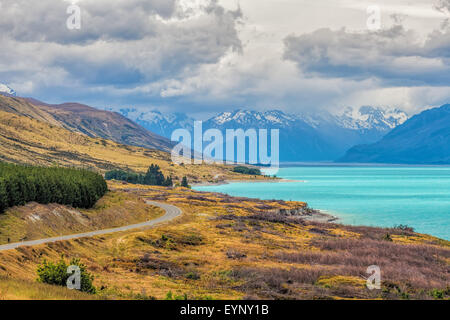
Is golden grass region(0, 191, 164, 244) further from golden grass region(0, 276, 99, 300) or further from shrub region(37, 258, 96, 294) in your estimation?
golden grass region(0, 276, 99, 300)

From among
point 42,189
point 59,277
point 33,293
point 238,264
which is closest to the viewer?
point 33,293

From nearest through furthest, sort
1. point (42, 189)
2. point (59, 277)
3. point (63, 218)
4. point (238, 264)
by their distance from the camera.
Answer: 1. point (59, 277)
2. point (238, 264)
3. point (63, 218)
4. point (42, 189)

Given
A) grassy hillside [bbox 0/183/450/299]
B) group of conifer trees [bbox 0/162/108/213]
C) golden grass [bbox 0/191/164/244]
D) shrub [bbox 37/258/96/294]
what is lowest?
grassy hillside [bbox 0/183/450/299]

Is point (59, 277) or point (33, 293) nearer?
point (33, 293)

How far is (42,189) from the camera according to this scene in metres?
63.2

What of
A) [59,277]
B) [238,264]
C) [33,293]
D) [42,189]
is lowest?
[238,264]

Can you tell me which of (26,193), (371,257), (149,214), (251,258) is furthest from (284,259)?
(149,214)

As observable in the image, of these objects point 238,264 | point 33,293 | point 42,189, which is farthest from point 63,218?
point 33,293

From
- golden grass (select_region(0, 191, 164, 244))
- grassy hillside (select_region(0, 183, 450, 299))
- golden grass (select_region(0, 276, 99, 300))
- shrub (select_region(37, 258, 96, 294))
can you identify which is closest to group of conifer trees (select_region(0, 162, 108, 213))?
golden grass (select_region(0, 191, 164, 244))

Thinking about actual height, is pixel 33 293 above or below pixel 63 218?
below

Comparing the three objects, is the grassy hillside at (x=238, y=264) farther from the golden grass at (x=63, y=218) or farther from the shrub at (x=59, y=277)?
the golden grass at (x=63, y=218)

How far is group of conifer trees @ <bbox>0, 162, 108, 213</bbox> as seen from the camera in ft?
189

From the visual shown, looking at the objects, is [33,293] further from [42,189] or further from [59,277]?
[42,189]
